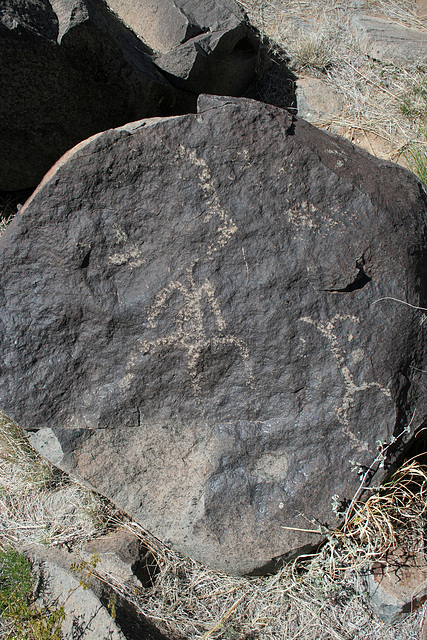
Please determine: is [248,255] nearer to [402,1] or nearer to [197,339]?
[197,339]

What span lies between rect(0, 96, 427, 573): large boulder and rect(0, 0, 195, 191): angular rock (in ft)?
3.00

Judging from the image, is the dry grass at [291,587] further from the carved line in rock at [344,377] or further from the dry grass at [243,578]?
the carved line in rock at [344,377]

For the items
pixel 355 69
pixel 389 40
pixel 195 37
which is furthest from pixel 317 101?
pixel 195 37

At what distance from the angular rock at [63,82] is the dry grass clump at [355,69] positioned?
1.13 m

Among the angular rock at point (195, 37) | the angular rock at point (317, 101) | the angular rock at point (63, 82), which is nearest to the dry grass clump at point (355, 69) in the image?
the angular rock at point (317, 101)

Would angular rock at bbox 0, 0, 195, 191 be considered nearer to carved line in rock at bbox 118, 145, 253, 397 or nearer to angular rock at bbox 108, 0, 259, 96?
angular rock at bbox 108, 0, 259, 96

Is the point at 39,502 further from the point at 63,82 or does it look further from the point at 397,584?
the point at 63,82

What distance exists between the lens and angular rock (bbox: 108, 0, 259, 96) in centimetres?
305

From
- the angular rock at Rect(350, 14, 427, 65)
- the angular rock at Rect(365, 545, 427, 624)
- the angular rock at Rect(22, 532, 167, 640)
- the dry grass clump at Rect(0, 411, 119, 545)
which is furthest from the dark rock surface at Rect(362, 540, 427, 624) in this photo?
the angular rock at Rect(350, 14, 427, 65)

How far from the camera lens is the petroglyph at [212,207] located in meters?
1.93

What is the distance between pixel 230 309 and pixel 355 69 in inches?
103

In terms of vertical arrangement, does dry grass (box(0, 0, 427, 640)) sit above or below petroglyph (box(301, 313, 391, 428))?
below

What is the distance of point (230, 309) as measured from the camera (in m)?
1.94

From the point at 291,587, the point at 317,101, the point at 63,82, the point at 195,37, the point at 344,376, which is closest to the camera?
the point at 344,376
